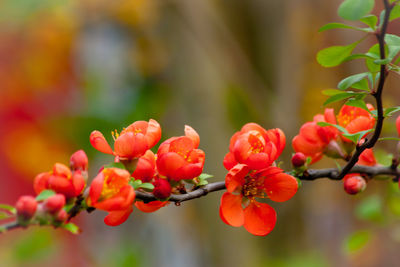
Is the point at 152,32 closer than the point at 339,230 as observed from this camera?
Yes

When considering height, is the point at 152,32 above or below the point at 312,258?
above

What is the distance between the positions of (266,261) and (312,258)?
18cm

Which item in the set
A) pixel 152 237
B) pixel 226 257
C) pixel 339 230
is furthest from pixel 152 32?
pixel 339 230

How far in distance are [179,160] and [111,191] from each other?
7 cm

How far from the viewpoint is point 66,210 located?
0.41 meters

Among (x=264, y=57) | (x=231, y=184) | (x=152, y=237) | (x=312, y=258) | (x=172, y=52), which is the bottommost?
(x=152, y=237)

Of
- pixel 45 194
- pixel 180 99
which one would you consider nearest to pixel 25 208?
pixel 45 194

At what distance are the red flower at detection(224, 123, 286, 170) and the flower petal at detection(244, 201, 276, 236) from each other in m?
0.06

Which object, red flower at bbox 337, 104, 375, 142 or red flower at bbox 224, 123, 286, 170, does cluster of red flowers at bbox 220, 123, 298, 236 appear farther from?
red flower at bbox 337, 104, 375, 142

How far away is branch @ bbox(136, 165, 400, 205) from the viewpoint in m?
0.44

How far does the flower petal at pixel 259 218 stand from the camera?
1.65 feet

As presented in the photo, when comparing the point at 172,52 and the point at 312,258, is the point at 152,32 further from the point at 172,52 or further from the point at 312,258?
the point at 312,258

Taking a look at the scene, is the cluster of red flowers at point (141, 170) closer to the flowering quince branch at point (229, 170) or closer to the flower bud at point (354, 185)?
the flowering quince branch at point (229, 170)

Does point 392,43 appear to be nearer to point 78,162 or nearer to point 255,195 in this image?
point 255,195
